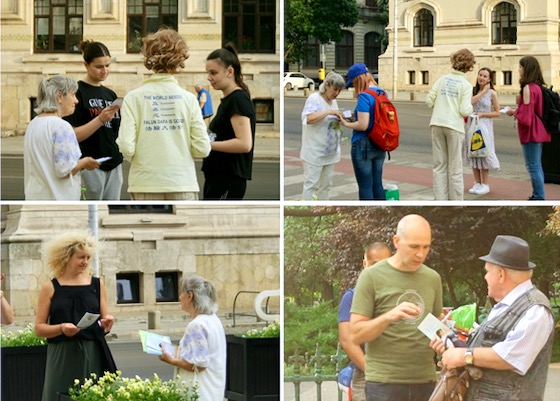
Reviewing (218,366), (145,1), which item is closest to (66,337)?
(218,366)

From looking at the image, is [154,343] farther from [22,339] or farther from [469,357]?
[469,357]

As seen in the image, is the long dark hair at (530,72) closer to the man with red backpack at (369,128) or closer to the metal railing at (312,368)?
the man with red backpack at (369,128)

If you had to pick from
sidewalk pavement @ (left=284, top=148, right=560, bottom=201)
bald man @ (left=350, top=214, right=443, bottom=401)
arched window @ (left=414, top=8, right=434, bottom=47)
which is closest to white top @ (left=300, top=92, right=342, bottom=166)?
sidewalk pavement @ (left=284, top=148, right=560, bottom=201)

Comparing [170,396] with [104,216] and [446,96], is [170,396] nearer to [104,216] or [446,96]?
[104,216]

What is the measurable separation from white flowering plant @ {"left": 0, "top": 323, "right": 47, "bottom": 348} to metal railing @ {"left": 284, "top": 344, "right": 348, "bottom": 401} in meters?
1.32

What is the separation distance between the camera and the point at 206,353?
21.4 ft

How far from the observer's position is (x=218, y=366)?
21.6 feet

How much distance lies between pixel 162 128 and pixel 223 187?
50cm

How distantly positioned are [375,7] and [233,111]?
169 cm

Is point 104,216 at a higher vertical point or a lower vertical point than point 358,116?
lower

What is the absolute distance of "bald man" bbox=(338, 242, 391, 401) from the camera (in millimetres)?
6816

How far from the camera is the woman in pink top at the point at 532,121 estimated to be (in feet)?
25.4

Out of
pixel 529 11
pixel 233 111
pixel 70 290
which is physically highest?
pixel 529 11

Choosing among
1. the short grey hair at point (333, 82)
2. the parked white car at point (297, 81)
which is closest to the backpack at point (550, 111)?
the short grey hair at point (333, 82)
